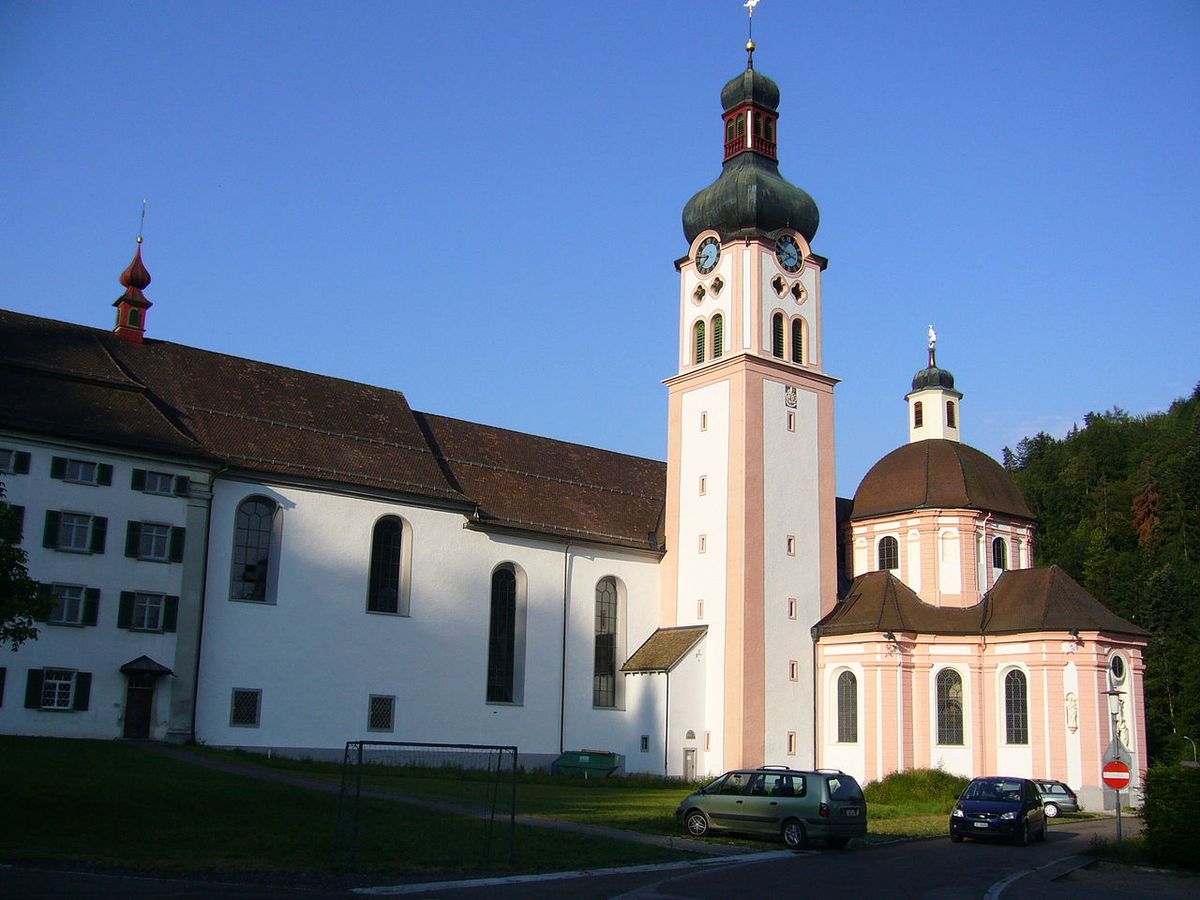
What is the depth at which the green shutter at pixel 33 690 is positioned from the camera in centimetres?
3366

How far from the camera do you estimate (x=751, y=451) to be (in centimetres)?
Result: 4641

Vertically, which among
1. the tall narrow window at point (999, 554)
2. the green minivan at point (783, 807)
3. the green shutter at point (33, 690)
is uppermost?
the tall narrow window at point (999, 554)

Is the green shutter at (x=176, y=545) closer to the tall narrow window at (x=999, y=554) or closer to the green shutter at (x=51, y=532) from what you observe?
the green shutter at (x=51, y=532)

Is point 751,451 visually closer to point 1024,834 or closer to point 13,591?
point 1024,834

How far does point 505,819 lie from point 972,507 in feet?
95.4

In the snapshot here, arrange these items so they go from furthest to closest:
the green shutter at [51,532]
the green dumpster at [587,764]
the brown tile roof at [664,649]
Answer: the brown tile roof at [664,649], the green dumpster at [587,764], the green shutter at [51,532]

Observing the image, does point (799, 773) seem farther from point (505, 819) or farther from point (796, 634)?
point (796, 634)

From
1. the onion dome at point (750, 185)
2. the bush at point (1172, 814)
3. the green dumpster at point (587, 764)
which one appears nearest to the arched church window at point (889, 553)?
the onion dome at point (750, 185)

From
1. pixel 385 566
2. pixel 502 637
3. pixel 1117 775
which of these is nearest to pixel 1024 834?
pixel 1117 775

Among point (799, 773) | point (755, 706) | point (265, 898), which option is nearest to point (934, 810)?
point (755, 706)

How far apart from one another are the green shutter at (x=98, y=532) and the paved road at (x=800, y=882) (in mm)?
20605

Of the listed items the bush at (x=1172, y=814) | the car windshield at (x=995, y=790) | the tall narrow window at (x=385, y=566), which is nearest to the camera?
the bush at (x=1172, y=814)

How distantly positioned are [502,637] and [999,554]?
19.9m

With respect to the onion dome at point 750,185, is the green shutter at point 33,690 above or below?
below
